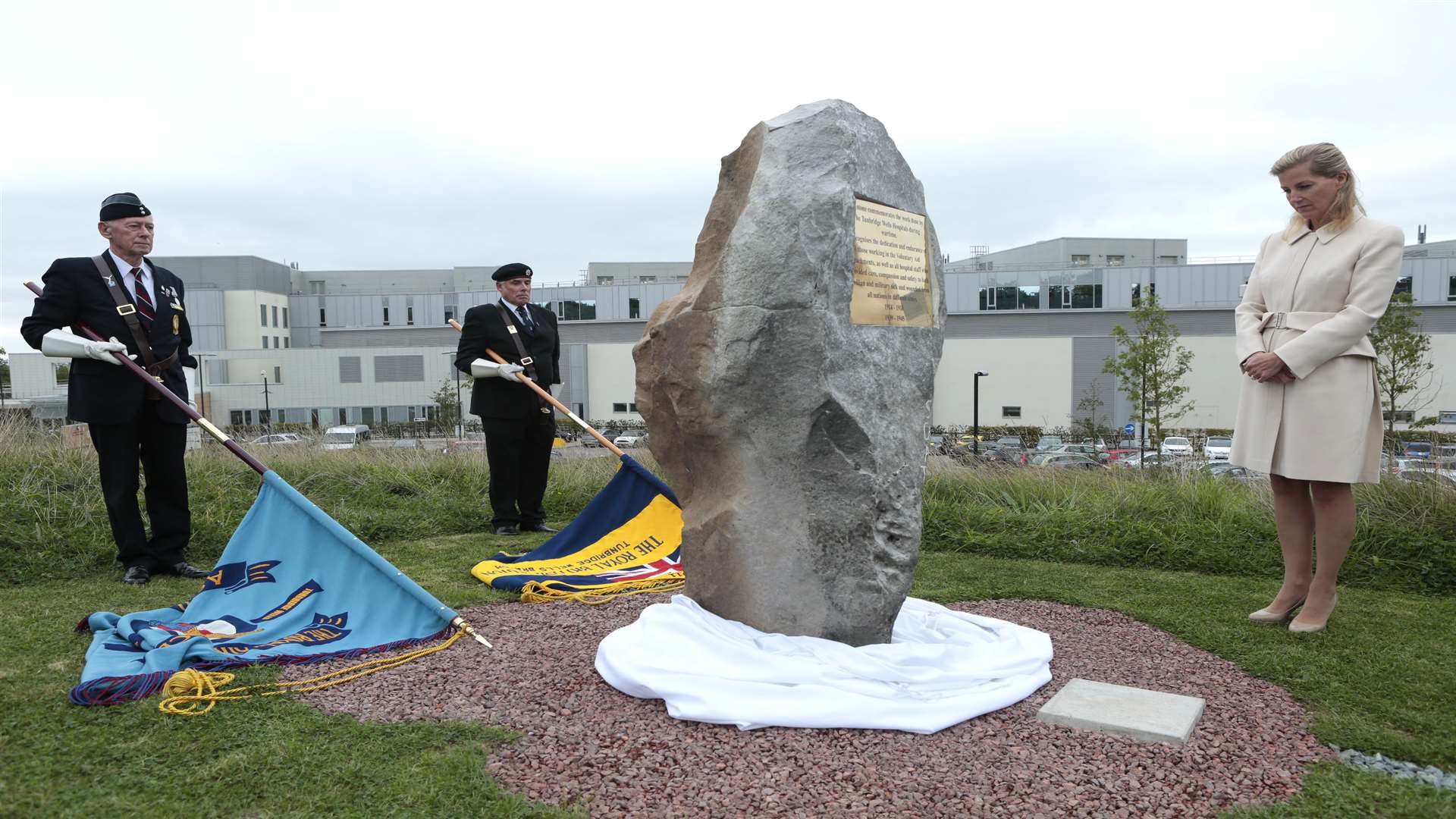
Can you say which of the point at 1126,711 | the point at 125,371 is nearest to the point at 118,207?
the point at 125,371

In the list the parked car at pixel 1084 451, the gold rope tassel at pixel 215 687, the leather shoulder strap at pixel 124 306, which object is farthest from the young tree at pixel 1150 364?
the gold rope tassel at pixel 215 687

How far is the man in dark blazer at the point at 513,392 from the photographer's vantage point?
6.56m

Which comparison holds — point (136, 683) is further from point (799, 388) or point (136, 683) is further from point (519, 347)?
point (519, 347)

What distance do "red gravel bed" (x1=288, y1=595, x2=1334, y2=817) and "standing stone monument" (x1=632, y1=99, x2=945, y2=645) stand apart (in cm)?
61

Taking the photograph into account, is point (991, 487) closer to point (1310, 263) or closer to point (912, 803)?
point (1310, 263)

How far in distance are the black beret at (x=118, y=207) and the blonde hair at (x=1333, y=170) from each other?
560 centimetres

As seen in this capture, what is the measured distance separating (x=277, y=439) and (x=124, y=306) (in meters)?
6.26

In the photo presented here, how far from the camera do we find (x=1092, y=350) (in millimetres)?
39188

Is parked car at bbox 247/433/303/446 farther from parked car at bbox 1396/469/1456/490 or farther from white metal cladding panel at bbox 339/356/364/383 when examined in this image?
white metal cladding panel at bbox 339/356/364/383

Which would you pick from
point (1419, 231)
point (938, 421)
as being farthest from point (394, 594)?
point (1419, 231)

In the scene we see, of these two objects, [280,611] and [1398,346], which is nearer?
[280,611]

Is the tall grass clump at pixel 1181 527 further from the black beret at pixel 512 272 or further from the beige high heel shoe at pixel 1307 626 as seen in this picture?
the black beret at pixel 512 272

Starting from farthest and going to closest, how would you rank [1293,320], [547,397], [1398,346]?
[1398,346], [547,397], [1293,320]

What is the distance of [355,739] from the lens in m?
2.80
